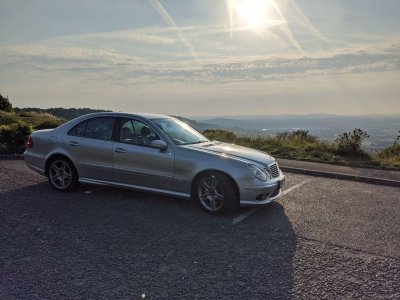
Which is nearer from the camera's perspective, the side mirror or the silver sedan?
the silver sedan

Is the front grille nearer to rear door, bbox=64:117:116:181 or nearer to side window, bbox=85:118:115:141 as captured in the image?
rear door, bbox=64:117:116:181

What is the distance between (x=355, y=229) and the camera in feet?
19.7

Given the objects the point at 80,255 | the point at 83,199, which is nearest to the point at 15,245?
the point at 80,255

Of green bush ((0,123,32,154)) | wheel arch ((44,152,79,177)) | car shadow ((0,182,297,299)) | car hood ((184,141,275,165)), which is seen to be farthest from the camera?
green bush ((0,123,32,154))

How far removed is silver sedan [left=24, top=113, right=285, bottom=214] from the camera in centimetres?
646

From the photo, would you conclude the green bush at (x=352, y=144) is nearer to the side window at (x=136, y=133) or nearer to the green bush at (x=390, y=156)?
the green bush at (x=390, y=156)

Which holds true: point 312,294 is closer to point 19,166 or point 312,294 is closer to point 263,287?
point 263,287

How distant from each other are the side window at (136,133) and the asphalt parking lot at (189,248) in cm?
106

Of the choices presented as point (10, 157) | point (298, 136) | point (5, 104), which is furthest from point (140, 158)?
point (5, 104)

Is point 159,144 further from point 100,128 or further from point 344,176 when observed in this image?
point 344,176

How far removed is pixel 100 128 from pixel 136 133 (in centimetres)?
79

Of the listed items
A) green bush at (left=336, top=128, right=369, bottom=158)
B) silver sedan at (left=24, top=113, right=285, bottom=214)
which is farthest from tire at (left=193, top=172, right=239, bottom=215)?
green bush at (left=336, top=128, right=369, bottom=158)

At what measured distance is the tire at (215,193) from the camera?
640 cm

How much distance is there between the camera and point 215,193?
258 inches
